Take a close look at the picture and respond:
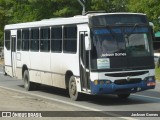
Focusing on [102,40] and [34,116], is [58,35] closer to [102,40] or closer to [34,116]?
[102,40]

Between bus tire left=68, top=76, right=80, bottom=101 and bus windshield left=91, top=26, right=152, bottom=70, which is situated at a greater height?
bus windshield left=91, top=26, right=152, bottom=70

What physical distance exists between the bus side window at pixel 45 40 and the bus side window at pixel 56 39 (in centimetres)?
47

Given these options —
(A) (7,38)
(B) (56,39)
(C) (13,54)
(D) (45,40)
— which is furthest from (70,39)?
(A) (7,38)

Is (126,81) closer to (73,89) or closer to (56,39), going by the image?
(73,89)

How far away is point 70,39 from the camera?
1778 centimetres

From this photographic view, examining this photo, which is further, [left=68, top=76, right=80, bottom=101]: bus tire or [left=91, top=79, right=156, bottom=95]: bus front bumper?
[left=68, top=76, right=80, bottom=101]: bus tire

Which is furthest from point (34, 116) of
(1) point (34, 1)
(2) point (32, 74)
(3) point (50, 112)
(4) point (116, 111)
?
(1) point (34, 1)

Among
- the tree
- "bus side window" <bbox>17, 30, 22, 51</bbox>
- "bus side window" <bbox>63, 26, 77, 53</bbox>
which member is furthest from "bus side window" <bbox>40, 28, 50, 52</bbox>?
the tree

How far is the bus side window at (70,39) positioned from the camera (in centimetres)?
1741

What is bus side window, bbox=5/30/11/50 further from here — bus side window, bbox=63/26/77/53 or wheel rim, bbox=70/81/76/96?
wheel rim, bbox=70/81/76/96

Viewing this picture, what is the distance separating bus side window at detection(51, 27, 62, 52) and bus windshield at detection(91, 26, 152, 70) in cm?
281

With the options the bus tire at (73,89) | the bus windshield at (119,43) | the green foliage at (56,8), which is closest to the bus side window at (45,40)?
the bus tire at (73,89)

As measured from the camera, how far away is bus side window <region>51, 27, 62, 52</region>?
738 inches

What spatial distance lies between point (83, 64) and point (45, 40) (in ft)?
13.1
